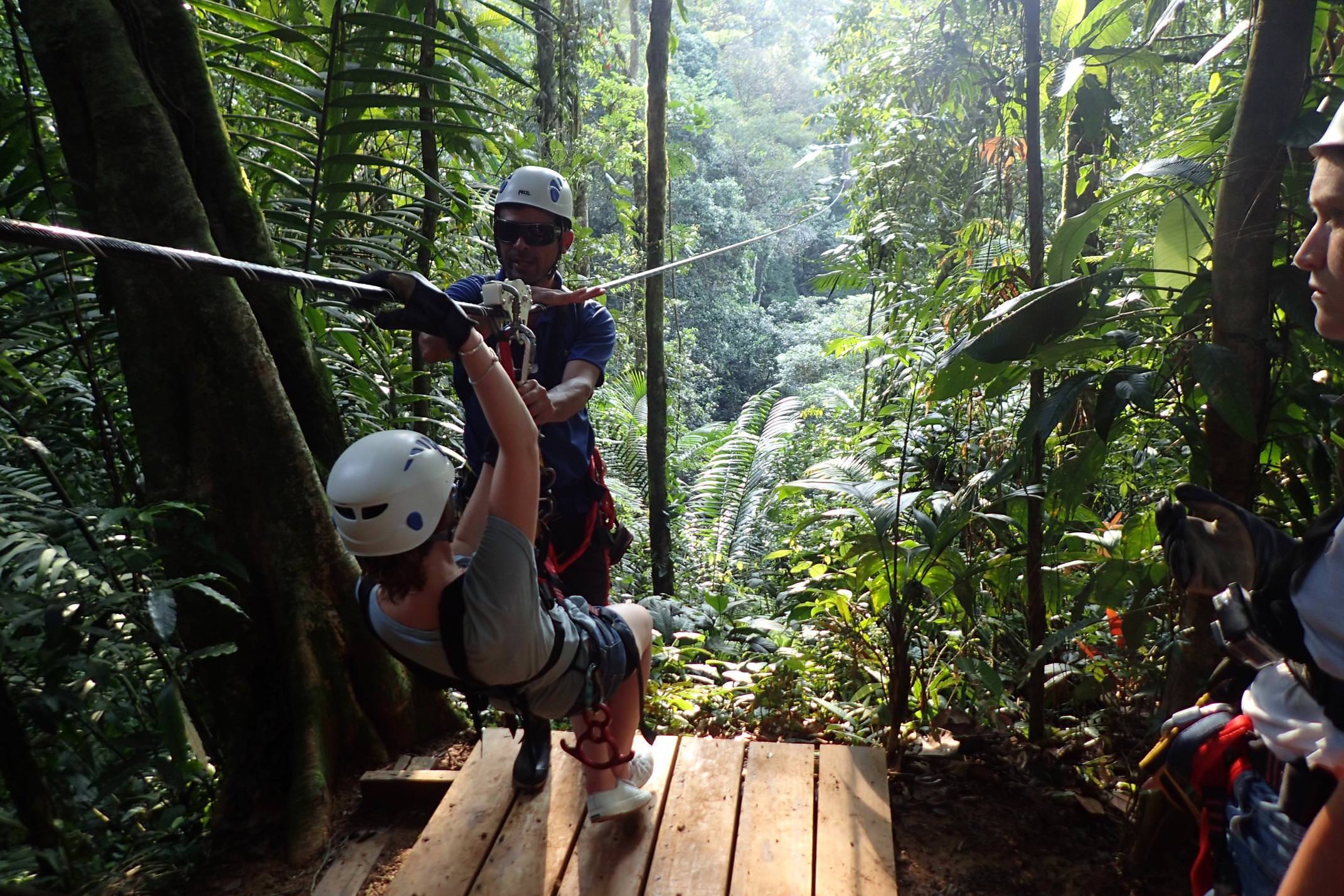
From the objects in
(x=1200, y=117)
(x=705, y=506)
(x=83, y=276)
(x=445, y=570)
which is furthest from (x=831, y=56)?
(x=445, y=570)

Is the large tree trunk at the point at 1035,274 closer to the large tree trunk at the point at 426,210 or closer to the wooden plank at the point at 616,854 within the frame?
the wooden plank at the point at 616,854

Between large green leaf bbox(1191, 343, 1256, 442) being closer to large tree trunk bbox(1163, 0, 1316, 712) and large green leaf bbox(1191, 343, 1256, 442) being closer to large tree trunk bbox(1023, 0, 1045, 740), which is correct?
large tree trunk bbox(1163, 0, 1316, 712)

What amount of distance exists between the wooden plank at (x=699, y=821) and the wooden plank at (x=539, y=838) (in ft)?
0.72

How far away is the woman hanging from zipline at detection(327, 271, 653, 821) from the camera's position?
152 centimetres

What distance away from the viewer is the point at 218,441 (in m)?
2.39

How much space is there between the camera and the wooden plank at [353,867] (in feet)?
7.23

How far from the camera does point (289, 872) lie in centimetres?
226

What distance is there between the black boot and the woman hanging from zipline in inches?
15.6

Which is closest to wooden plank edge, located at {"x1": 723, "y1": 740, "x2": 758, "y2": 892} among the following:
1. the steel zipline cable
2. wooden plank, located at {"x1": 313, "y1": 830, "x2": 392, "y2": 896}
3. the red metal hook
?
the red metal hook

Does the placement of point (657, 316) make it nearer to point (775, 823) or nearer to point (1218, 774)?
point (775, 823)

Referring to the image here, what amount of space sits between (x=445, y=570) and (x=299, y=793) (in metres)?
1.11

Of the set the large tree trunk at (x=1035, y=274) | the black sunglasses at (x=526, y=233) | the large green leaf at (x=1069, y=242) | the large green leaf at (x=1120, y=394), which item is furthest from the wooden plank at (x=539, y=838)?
the large green leaf at (x=1069, y=242)

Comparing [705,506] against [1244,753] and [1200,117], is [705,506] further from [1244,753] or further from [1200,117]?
[1244,753]

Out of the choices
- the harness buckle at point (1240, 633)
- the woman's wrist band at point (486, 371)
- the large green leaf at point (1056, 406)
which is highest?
the woman's wrist band at point (486, 371)
